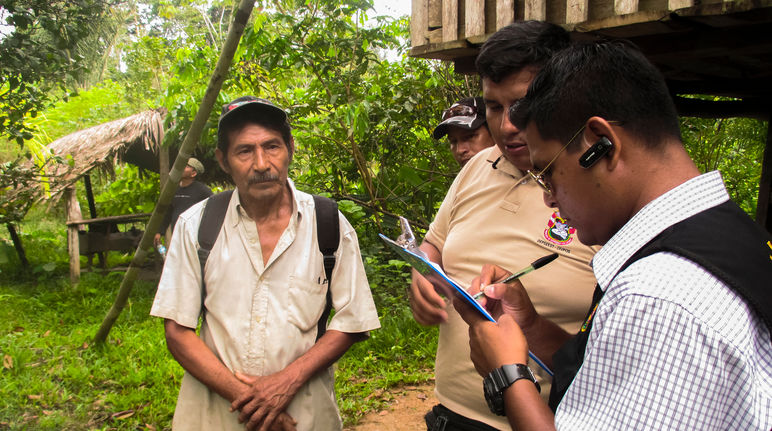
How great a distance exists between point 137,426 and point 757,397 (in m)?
4.19

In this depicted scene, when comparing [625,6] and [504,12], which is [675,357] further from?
[504,12]

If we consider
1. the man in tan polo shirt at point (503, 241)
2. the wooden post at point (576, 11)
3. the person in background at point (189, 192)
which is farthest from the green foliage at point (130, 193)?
the man in tan polo shirt at point (503, 241)

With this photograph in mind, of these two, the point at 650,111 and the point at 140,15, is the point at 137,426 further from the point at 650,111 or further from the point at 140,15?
the point at 140,15

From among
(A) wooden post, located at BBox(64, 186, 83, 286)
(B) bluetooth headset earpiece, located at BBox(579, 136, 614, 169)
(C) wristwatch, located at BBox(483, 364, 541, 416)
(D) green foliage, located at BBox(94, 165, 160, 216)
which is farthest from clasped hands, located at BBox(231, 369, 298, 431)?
(D) green foliage, located at BBox(94, 165, 160, 216)

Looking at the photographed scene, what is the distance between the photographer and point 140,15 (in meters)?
23.0

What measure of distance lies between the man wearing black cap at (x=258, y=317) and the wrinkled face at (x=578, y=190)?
1.13 m

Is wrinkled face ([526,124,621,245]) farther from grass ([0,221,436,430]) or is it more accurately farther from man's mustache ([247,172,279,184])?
grass ([0,221,436,430])

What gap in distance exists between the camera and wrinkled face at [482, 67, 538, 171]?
1.74m

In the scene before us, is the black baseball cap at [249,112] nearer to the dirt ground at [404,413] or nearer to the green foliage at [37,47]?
the green foliage at [37,47]

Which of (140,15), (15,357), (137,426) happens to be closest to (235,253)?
(137,426)

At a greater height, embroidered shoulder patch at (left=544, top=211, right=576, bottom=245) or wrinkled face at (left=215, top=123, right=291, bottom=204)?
wrinkled face at (left=215, top=123, right=291, bottom=204)

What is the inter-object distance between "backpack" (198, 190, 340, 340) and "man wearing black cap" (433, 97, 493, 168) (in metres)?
1.60

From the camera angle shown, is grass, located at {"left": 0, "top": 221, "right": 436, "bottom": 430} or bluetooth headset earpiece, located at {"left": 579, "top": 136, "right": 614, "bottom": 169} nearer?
bluetooth headset earpiece, located at {"left": 579, "top": 136, "right": 614, "bottom": 169}

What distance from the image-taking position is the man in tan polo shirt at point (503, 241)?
1.60m
